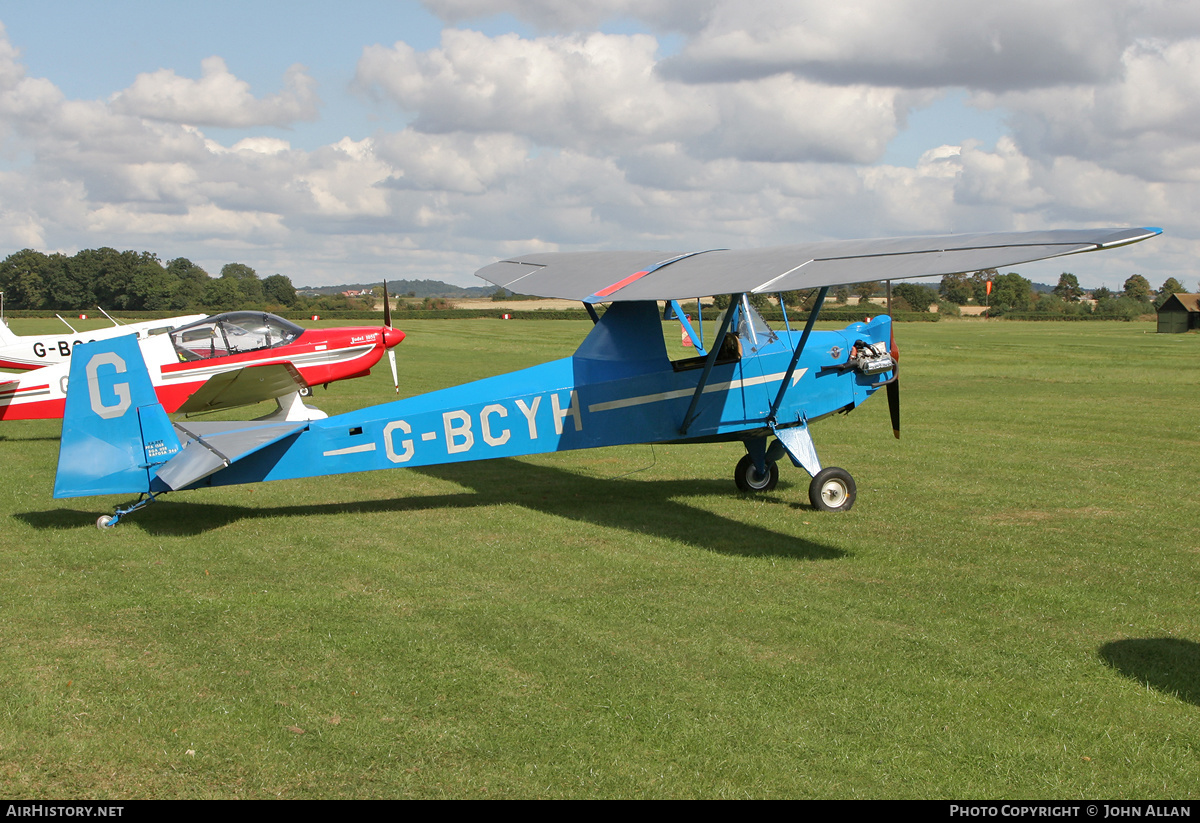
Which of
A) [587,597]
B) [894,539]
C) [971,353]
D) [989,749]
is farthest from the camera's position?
[971,353]

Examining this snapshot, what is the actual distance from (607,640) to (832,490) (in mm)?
4175

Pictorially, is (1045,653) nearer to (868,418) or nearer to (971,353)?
(868,418)

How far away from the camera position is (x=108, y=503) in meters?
9.18

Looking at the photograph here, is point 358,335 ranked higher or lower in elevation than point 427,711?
higher

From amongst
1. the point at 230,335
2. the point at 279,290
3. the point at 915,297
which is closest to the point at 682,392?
the point at 230,335

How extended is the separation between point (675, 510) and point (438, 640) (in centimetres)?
412

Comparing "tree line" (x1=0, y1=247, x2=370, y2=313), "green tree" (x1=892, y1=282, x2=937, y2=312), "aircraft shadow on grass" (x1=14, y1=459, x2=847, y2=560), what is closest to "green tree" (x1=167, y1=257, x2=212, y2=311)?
"tree line" (x1=0, y1=247, x2=370, y2=313)

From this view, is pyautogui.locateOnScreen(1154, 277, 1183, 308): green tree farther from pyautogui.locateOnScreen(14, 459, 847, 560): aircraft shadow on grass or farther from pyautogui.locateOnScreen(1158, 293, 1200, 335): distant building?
pyautogui.locateOnScreen(14, 459, 847, 560): aircraft shadow on grass

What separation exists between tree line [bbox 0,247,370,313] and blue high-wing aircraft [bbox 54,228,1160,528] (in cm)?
8887

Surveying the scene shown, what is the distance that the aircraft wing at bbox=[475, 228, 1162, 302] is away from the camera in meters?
6.18

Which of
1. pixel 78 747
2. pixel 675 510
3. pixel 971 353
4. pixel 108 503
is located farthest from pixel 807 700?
pixel 971 353

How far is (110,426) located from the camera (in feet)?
24.7

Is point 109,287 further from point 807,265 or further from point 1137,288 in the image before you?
point 1137,288

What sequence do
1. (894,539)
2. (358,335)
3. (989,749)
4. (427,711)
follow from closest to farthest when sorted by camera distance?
(989,749), (427,711), (894,539), (358,335)
